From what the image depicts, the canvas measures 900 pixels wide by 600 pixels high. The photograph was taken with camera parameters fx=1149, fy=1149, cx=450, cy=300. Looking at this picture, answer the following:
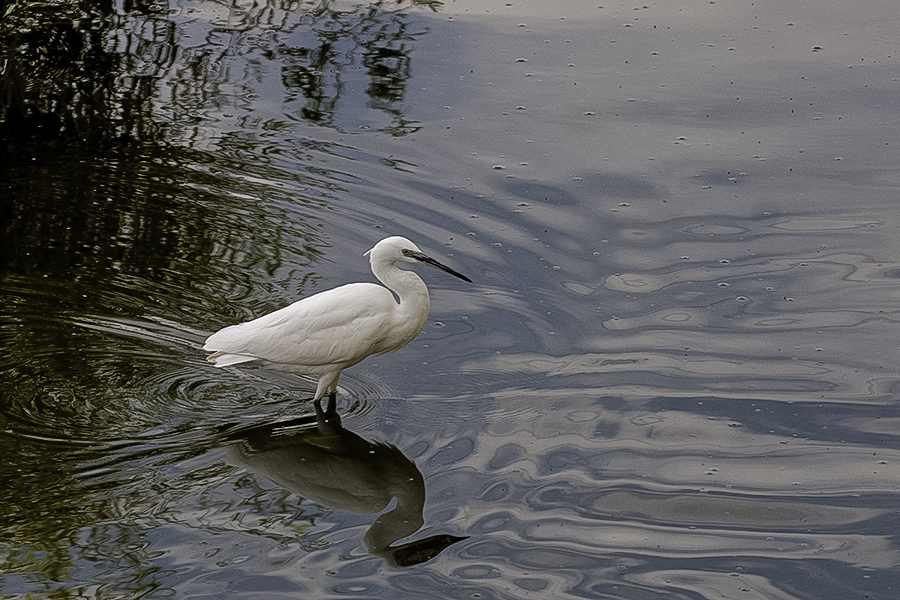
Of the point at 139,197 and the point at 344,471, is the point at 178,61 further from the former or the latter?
the point at 344,471

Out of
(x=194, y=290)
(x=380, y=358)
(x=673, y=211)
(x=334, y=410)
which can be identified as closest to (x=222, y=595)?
(x=334, y=410)

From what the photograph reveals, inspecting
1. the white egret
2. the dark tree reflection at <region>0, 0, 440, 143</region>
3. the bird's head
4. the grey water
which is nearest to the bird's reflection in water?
the grey water

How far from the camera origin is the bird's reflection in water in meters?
4.93

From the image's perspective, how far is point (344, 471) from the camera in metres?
5.37

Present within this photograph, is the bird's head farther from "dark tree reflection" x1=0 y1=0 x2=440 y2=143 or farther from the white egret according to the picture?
"dark tree reflection" x1=0 y1=0 x2=440 y2=143

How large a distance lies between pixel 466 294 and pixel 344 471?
1770mm

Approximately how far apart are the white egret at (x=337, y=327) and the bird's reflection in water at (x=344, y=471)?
31 cm

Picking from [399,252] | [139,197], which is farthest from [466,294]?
[139,197]

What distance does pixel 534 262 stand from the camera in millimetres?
7070

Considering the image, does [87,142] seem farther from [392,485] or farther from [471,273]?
[392,485]

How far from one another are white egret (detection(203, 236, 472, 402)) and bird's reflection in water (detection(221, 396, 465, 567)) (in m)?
0.31

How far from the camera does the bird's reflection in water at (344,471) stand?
493 cm

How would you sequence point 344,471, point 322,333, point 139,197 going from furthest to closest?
point 139,197 → point 322,333 → point 344,471

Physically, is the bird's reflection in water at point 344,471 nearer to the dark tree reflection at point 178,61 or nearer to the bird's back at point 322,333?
the bird's back at point 322,333
